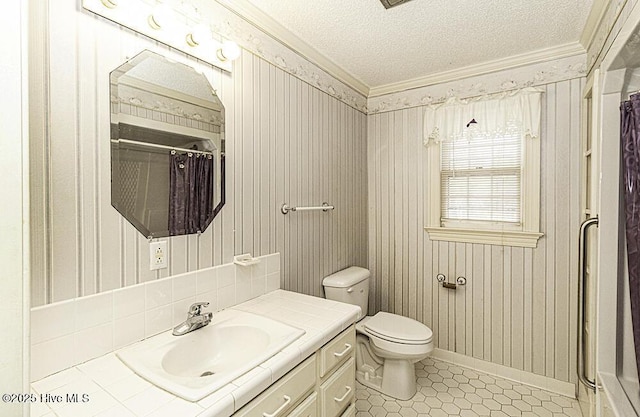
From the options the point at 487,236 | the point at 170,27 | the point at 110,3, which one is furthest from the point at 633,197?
the point at 110,3

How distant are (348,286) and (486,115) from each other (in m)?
1.65

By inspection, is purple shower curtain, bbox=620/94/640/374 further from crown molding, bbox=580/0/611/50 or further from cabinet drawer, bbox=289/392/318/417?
cabinet drawer, bbox=289/392/318/417

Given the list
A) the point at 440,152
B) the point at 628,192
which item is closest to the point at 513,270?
the point at 440,152

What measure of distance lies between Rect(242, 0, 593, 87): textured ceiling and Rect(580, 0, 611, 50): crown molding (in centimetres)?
3

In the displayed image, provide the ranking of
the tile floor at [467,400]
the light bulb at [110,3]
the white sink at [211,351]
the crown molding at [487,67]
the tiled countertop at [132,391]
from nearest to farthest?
the tiled countertop at [132,391] < the white sink at [211,351] < the light bulb at [110,3] < the tile floor at [467,400] < the crown molding at [487,67]

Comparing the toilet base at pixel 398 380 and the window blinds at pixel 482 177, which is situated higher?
the window blinds at pixel 482 177

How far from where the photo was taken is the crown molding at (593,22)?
1644 millimetres

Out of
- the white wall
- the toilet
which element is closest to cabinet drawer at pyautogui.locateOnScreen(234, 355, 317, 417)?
the white wall

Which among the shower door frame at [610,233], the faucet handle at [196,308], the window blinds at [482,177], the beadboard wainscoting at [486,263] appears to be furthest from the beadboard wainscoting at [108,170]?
the shower door frame at [610,233]

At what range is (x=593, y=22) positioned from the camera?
1.80 m

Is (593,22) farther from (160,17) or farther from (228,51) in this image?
(160,17)

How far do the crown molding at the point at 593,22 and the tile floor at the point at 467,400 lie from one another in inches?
91.6

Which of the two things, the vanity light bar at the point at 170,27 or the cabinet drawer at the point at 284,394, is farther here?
the vanity light bar at the point at 170,27

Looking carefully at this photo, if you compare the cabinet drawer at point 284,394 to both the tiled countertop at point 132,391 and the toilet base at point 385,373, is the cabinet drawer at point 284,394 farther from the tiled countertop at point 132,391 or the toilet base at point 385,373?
the toilet base at point 385,373
